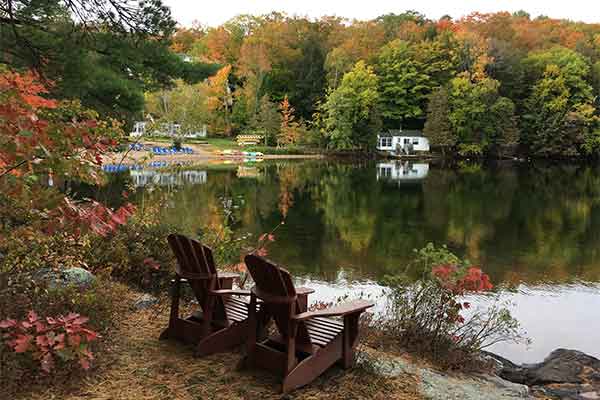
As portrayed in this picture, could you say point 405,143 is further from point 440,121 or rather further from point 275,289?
point 275,289

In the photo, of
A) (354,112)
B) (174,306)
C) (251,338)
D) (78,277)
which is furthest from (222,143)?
(251,338)

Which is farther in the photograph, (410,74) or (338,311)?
(410,74)

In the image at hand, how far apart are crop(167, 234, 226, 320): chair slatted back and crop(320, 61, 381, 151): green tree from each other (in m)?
46.3

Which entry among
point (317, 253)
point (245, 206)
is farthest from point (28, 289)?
point (245, 206)

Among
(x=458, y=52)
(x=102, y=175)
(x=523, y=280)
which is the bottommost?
(x=523, y=280)

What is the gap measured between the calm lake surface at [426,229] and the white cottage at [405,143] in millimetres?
24027

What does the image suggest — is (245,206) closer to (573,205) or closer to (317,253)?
(317,253)

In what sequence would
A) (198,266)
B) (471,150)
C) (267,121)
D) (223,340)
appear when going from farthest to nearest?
(267,121) < (471,150) < (223,340) < (198,266)

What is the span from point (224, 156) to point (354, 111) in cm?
1273

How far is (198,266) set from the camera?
398cm

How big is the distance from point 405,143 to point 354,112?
6.81 m

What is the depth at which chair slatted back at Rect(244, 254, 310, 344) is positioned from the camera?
332cm

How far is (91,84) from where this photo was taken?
25.5 ft

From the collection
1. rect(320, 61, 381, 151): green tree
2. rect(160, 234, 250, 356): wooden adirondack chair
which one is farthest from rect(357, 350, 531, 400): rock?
rect(320, 61, 381, 151): green tree
